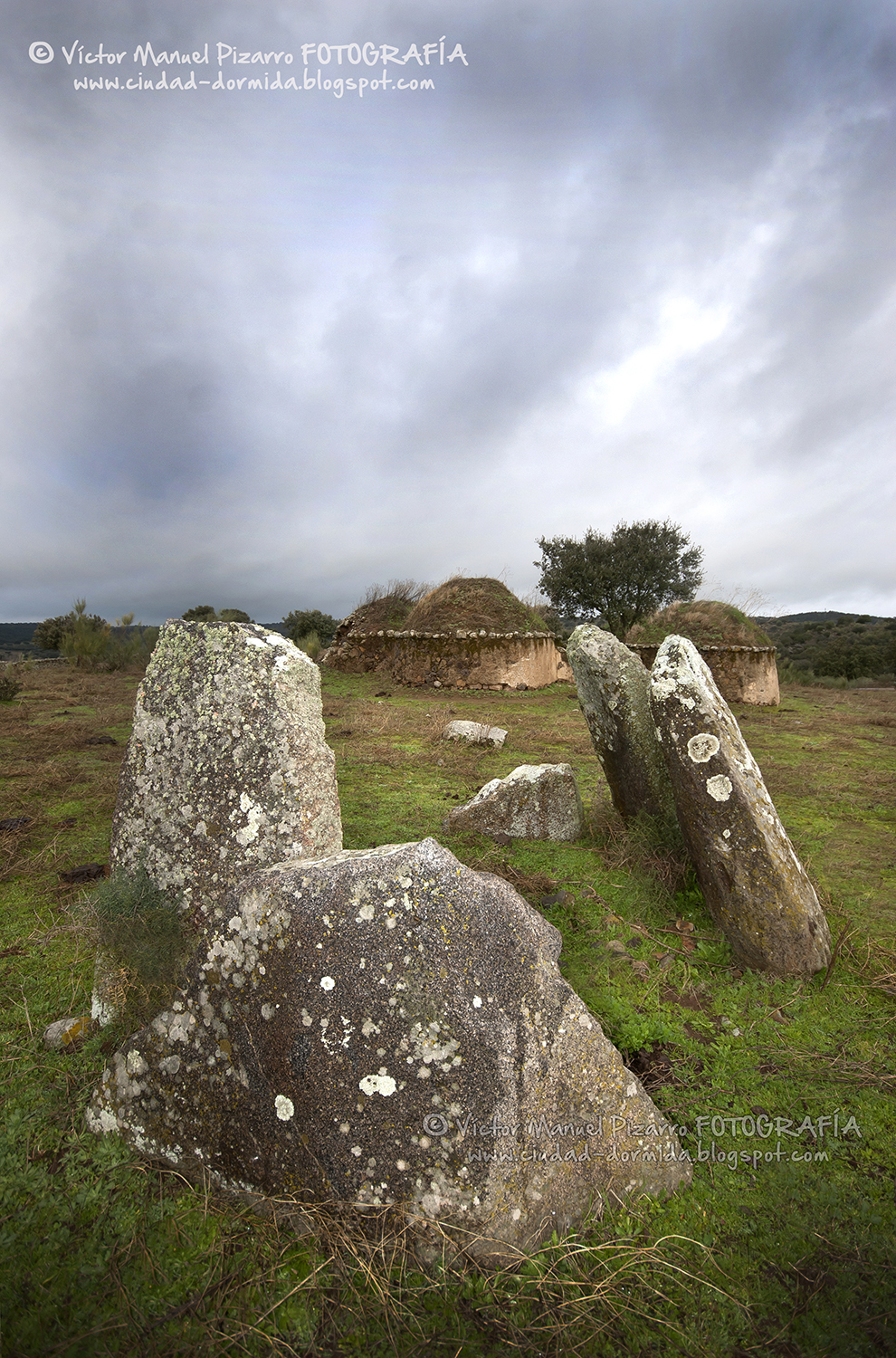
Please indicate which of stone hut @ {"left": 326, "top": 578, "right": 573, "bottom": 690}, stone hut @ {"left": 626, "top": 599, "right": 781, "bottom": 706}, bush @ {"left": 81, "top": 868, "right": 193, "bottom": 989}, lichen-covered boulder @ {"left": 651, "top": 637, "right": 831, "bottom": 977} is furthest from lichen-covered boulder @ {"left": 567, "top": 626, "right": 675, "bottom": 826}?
stone hut @ {"left": 326, "top": 578, "right": 573, "bottom": 690}

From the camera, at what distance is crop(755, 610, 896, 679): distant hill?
29.5m

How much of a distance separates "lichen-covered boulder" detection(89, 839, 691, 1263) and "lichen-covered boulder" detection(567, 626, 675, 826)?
3.18 metres

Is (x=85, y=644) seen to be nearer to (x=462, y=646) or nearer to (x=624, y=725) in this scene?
(x=462, y=646)

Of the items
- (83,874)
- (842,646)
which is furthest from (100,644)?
(842,646)

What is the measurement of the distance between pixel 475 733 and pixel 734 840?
6.38 meters

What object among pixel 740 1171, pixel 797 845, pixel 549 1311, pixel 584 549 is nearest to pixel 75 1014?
pixel 549 1311

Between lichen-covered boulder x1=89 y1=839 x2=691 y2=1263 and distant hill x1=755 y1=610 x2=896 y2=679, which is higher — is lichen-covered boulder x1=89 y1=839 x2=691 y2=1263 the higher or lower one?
the lower one

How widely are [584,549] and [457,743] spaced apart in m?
22.6

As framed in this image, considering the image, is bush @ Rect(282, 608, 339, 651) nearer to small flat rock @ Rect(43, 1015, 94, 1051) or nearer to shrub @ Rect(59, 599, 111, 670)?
shrub @ Rect(59, 599, 111, 670)

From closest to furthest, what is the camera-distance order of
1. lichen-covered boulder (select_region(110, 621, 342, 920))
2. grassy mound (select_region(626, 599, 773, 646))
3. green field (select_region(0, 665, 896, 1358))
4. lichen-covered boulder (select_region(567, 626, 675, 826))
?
green field (select_region(0, 665, 896, 1358)) < lichen-covered boulder (select_region(110, 621, 342, 920)) < lichen-covered boulder (select_region(567, 626, 675, 826)) < grassy mound (select_region(626, 599, 773, 646))

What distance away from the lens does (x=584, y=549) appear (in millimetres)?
30156

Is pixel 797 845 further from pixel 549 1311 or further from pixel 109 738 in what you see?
pixel 109 738

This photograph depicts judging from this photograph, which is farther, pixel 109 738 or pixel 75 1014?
pixel 109 738

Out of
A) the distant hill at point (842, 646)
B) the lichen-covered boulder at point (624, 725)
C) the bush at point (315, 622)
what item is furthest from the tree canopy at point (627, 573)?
the lichen-covered boulder at point (624, 725)
